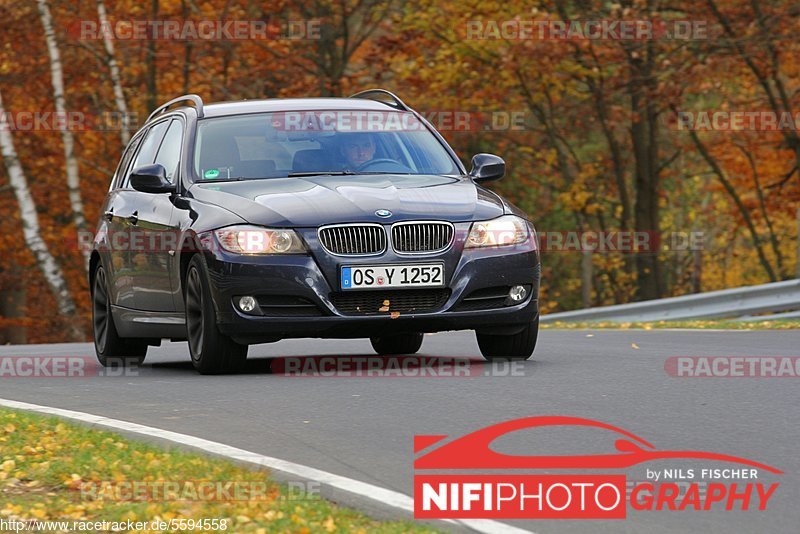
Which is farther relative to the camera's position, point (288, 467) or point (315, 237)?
point (315, 237)

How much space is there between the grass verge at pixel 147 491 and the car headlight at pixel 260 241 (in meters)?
2.93

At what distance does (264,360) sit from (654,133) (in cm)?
2485

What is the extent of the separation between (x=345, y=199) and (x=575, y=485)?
15.0 feet

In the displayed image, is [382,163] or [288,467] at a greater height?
[382,163]

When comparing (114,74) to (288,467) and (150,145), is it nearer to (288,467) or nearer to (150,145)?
(150,145)

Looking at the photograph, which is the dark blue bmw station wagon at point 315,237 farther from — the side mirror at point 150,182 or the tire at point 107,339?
the tire at point 107,339

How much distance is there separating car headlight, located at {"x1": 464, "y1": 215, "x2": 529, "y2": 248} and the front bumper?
52 mm

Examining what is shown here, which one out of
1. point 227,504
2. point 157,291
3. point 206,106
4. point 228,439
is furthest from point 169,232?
point 227,504

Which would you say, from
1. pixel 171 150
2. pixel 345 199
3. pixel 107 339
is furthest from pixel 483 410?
pixel 107 339

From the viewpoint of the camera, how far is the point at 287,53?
117 ft

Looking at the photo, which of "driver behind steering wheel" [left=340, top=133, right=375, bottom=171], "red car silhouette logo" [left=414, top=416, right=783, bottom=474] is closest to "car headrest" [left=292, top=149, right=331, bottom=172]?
"driver behind steering wheel" [left=340, top=133, right=375, bottom=171]

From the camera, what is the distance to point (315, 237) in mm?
10336

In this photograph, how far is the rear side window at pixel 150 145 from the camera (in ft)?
42.4

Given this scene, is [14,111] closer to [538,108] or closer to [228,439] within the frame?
[538,108]
